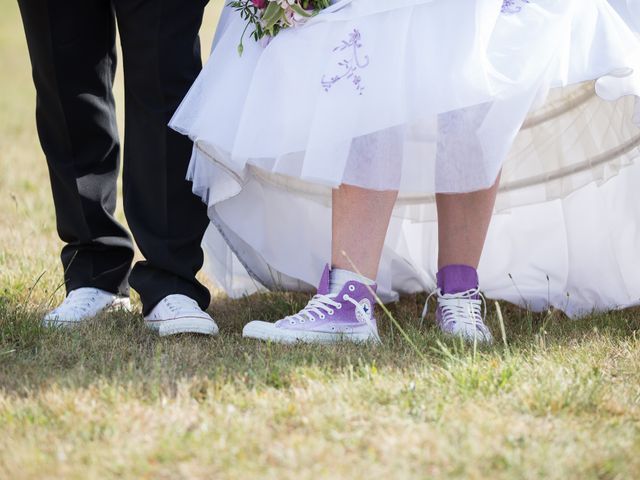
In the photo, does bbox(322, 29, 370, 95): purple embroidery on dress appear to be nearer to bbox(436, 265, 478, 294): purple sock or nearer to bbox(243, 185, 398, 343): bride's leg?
bbox(243, 185, 398, 343): bride's leg

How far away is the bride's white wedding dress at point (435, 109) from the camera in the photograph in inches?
82.0

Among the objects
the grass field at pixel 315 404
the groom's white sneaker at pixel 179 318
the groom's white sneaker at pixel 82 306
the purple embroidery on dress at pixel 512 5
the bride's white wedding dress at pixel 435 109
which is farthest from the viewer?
the groom's white sneaker at pixel 82 306

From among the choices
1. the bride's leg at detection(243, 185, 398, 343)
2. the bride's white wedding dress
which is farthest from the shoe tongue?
the bride's white wedding dress

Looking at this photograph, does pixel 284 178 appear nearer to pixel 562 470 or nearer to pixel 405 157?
pixel 405 157

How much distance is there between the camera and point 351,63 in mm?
2127

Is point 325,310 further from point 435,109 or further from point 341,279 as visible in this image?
point 435,109

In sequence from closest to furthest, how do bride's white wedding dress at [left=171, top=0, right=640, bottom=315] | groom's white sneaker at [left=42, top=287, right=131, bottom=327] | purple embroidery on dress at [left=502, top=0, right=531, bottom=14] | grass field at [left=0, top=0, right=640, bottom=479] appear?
1. grass field at [left=0, top=0, right=640, bottom=479]
2. bride's white wedding dress at [left=171, top=0, right=640, bottom=315]
3. purple embroidery on dress at [left=502, top=0, right=531, bottom=14]
4. groom's white sneaker at [left=42, top=287, right=131, bottom=327]

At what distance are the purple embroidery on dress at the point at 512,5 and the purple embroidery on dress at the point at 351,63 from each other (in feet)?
1.23

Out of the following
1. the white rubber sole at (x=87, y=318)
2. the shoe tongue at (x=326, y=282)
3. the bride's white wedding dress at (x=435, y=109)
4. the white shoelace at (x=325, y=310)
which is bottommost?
the white rubber sole at (x=87, y=318)

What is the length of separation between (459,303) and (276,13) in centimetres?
90

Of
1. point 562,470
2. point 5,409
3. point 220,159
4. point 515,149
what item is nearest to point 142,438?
point 5,409

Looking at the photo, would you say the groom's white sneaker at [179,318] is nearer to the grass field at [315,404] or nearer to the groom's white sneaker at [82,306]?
the grass field at [315,404]

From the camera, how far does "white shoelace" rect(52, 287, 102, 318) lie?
2.44m

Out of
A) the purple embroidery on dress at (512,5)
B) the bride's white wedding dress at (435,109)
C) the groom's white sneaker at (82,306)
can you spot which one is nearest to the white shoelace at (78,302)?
the groom's white sneaker at (82,306)
